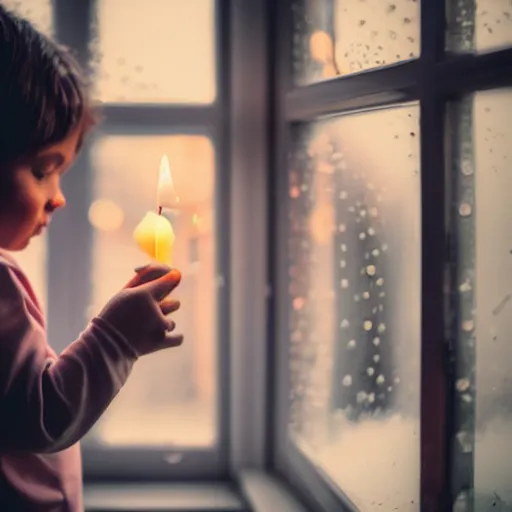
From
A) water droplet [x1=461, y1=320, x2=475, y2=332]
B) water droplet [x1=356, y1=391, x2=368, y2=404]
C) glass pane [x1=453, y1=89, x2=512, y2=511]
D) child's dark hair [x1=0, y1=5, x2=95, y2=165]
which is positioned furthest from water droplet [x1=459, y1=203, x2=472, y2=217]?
child's dark hair [x1=0, y1=5, x2=95, y2=165]

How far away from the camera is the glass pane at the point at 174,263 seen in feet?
3.80

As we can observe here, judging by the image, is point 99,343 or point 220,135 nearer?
point 99,343

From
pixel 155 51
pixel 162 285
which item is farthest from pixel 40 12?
pixel 162 285

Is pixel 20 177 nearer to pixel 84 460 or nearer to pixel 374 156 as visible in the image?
pixel 374 156

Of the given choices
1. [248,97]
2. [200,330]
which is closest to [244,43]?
[248,97]

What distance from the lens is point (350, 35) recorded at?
96cm

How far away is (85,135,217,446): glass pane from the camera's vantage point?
116cm

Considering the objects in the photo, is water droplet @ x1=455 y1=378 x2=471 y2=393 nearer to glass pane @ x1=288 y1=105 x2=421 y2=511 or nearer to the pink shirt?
glass pane @ x1=288 y1=105 x2=421 y2=511

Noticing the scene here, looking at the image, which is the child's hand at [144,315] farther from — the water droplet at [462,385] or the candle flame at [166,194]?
the water droplet at [462,385]

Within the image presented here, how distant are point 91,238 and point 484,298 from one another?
678 millimetres

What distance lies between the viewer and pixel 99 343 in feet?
2.43

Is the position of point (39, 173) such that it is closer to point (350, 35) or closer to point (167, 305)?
point (167, 305)

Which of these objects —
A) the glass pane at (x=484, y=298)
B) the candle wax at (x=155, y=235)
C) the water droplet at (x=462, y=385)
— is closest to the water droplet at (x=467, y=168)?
the glass pane at (x=484, y=298)

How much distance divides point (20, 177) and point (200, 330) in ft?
1.70
